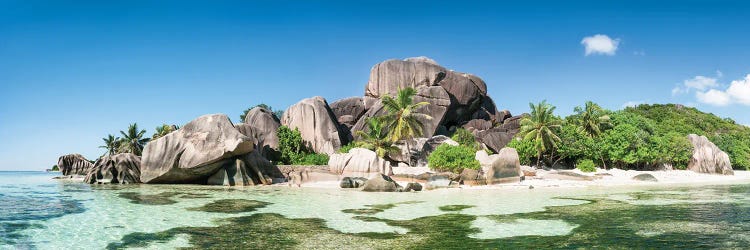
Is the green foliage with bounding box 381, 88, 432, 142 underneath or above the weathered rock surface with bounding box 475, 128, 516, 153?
above

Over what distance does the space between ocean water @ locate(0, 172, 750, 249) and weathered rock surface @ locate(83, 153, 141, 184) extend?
13.8 metres

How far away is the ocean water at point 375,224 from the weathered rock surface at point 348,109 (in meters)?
39.8

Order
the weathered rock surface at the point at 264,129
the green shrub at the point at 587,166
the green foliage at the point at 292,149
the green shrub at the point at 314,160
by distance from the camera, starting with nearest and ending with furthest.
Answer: the green shrub at the point at 587,166 < the green shrub at the point at 314,160 < the green foliage at the point at 292,149 < the weathered rock surface at the point at 264,129

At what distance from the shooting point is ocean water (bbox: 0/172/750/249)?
986 cm

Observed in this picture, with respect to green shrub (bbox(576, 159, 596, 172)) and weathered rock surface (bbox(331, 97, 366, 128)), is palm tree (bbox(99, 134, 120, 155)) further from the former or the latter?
green shrub (bbox(576, 159, 596, 172))

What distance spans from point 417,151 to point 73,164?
38346mm

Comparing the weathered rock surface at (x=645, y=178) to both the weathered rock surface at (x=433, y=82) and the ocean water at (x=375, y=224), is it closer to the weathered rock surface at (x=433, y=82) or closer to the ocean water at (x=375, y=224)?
the ocean water at (x=375, y=224)

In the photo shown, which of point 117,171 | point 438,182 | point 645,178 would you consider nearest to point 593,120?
point 645,178

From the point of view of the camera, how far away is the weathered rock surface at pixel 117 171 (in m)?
32.5

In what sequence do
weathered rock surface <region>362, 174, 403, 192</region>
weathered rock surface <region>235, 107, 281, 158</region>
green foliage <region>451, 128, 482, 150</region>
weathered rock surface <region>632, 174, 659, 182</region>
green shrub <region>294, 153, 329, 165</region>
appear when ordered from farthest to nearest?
1. green foliage <region>451, 128, 482, 150</region>
2. weathered rock surface <region>235, 107, 281, 158</region>
3. green shrub <region>294, 153, 329, 165</region>
4. weathered rock surface <region>632, 174, 659, 182</region>
5. weathered rock surface <region>362, 174, 403, 192</region>

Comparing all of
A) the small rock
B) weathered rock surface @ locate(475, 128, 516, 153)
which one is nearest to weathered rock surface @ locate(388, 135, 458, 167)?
weathered rock surface @ locate(475, 128, 516, 153)

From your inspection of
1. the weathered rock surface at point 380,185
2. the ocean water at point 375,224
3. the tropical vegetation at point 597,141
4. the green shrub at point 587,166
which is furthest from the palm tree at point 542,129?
the ocean water at point 375,224

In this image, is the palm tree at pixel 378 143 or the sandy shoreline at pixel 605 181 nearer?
the sandy shoreline at pixel 605 181

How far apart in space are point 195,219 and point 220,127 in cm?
1792
